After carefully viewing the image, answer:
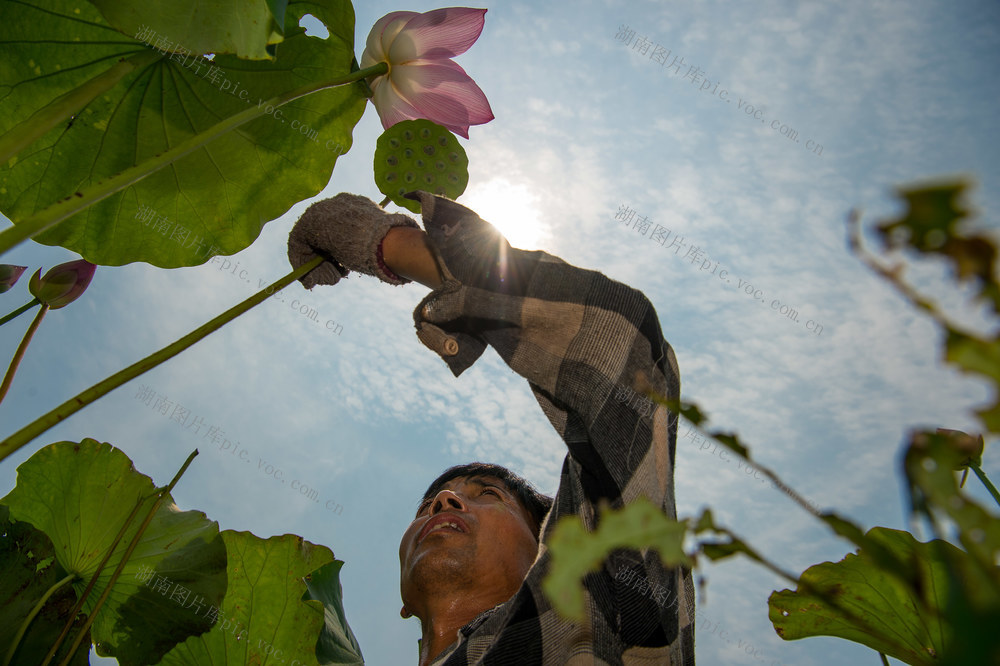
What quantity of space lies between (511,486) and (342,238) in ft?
2.91

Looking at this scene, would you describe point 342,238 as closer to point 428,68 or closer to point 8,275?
point 428,68

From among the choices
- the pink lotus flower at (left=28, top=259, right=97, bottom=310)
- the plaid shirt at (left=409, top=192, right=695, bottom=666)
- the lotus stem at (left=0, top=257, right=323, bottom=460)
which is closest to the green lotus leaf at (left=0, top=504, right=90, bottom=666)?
the pink lotus flower at (left=28, top=259, right=97, bottom=310)

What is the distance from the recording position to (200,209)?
3.35 ft

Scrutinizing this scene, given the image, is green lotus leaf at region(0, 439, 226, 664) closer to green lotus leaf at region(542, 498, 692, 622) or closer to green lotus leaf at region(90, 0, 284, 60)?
green lotus leaf at region(90, 0, 284, 60)

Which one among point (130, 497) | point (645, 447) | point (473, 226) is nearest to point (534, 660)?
point (645, 447)

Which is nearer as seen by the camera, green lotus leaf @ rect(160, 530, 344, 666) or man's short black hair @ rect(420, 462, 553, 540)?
green lotus leaf @ rect(160, 530, 344, 666)

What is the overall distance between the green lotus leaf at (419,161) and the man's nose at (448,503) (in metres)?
0.74

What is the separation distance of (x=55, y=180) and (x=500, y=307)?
745 mm

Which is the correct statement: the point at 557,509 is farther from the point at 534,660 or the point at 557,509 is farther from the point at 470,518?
the point at 470,518

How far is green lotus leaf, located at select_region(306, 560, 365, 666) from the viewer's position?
4.24 ft

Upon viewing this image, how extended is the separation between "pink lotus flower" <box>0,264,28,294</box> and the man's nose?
0.90 meters

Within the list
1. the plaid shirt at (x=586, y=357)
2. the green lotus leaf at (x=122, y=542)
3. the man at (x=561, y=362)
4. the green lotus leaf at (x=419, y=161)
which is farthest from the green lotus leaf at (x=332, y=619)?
the green lotus leaf at (x=419, y=161)

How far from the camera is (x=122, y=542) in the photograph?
110cm

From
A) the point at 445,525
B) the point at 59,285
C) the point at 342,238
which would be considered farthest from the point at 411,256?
the point at 445,525
